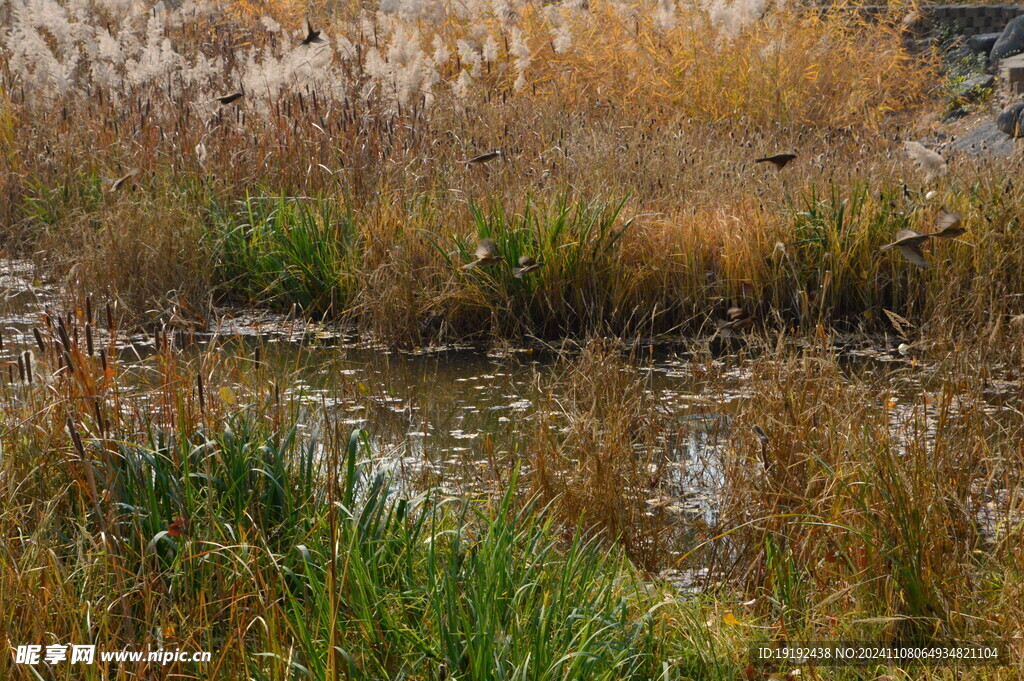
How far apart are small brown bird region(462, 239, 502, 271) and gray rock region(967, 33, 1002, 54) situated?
34.7ft

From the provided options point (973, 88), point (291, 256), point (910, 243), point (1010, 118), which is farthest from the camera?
point (973, 88)

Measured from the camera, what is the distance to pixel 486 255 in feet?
15.9

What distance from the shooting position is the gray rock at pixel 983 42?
44.5 ft

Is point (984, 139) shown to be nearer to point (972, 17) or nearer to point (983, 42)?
point (983, 42)

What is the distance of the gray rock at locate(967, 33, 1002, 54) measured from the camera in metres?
13.6

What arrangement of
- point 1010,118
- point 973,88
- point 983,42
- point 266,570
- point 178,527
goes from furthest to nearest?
1. point 983,42
2. point 973,88
3. point 1010,118
4. point 266,570
5. point 178,527

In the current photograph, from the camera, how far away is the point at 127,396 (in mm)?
3199

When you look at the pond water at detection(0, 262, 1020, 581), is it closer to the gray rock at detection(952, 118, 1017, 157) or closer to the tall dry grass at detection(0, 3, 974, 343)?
the tall dry grass at detection(0, 3, 974, 343)

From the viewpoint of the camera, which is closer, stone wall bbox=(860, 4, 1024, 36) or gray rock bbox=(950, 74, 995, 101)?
gray rock bbox=(950, 74, 995, 101)

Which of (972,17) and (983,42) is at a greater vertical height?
(972,17)

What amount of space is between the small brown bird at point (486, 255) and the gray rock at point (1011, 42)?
9900 mm

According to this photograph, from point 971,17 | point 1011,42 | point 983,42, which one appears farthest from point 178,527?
point 971,17

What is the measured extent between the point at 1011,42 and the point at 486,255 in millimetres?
10460

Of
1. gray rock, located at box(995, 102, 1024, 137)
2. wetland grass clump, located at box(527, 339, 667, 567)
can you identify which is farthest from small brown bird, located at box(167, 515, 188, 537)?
gray rock, located at box(995, 102, 1024, 137)
